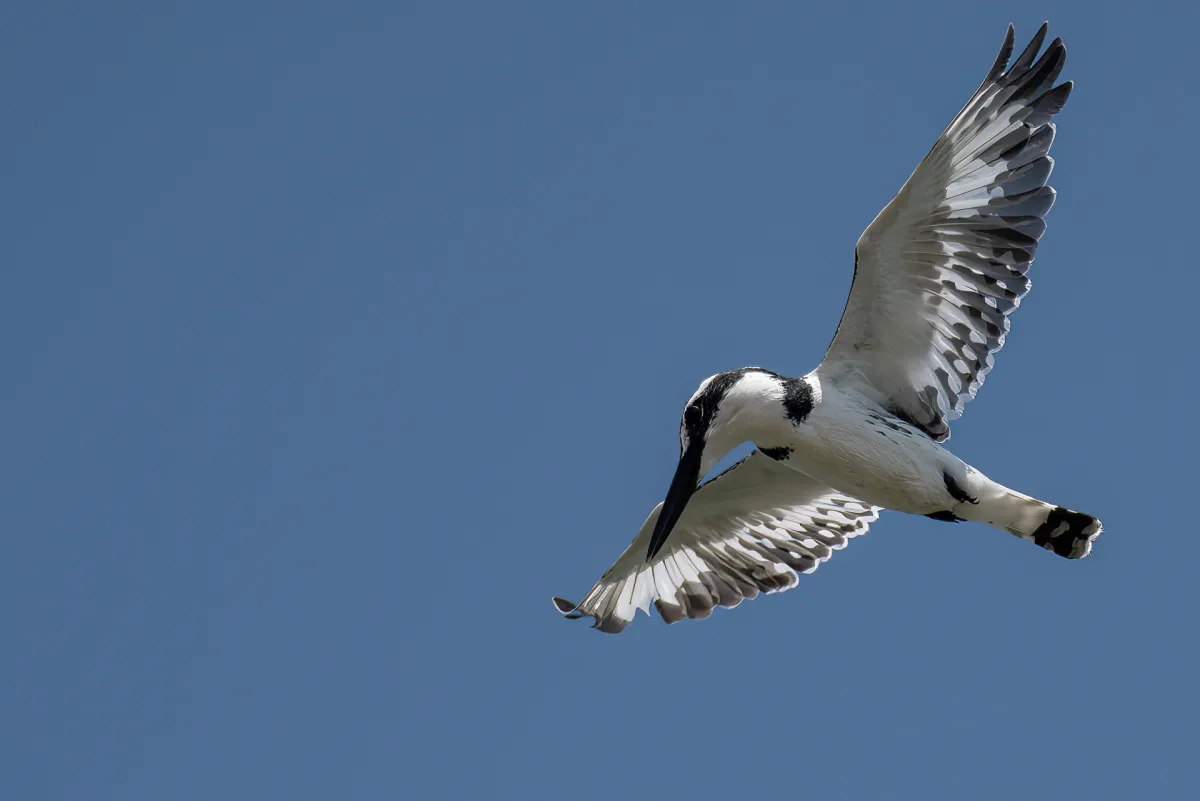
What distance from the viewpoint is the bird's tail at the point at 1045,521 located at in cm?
864

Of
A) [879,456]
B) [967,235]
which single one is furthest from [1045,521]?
[967,235]

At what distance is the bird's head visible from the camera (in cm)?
869

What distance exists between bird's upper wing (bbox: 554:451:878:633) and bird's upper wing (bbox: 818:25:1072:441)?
1.70 meters

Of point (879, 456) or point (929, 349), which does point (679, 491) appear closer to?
point (879, 456)

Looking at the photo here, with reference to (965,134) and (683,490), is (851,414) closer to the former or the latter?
(683,490)

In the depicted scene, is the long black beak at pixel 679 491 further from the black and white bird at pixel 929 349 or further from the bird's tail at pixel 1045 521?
the bird's tail at pixel 1045 521

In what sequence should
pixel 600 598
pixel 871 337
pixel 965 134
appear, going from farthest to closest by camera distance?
pixel 600 598
pixel 871 337
pixel 965 134

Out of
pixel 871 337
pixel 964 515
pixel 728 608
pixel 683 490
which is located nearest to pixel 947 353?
pixel 871 337

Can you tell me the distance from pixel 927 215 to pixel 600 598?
3.72 metres

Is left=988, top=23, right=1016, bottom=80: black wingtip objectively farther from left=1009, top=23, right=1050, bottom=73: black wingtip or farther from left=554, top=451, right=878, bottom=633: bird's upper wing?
left=554, top=451, right=878, bottom=633: bird's upper wing

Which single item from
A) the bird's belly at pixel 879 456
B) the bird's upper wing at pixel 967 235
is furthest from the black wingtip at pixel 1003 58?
the bird's belly at pixel 879 456

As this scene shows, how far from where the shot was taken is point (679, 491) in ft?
29.9

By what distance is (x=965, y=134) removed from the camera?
836 centimetres

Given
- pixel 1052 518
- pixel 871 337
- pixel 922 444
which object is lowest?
pixel 1052 518
